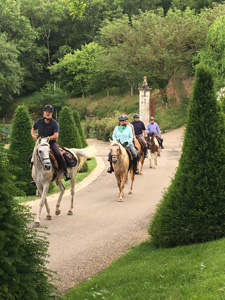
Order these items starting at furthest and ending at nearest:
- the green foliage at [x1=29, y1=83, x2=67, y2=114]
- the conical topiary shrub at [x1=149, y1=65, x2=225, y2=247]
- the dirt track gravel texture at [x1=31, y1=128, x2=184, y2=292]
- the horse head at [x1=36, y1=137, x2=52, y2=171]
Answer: the green foliage at [x1=29, y1=83, x2=67, y2=114] < the horse head at [x1=36, y1=137, x2=52, y2=171] < the dirt track gravel texture at [x1=31, y1=128, x2=184, y2=292] < the conical topiary shrub at [x1=149, y1=65, x2=225, y2=247]

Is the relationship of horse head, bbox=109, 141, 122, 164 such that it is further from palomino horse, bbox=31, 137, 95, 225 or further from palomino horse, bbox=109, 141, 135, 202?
palomino horse, bbox=31, 137, 95, 225

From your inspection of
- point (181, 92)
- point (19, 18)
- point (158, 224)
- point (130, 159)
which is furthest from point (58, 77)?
point (158, 224)

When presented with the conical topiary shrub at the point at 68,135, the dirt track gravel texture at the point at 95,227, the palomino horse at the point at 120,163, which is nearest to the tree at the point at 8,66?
the conical topiary shrub at the point at 68,135

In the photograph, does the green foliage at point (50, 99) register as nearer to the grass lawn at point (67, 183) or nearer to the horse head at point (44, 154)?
the grass lawn at point (67, 183)

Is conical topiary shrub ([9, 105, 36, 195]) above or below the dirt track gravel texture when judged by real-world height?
above

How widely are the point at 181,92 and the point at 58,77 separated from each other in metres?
20.9

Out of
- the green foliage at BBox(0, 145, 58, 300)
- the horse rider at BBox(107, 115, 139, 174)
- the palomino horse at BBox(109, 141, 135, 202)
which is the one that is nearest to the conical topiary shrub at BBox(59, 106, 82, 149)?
the horse rider at BBox(107, 115, 139, 174)

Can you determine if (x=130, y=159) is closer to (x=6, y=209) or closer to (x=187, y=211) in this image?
(x=187, y=211)

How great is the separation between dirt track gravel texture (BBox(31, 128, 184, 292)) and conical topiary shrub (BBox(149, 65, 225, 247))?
0.75 meters

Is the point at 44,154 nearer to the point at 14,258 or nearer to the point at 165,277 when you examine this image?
the point at 165,277

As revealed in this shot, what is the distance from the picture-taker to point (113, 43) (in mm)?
57156

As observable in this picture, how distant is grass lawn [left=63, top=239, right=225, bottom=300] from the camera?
5215 millimetres

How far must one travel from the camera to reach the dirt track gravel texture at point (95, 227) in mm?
7620

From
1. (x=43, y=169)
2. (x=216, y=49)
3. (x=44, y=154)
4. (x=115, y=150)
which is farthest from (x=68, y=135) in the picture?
(x=216, y=49)
